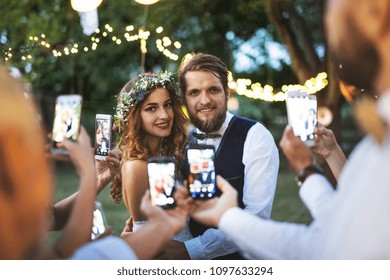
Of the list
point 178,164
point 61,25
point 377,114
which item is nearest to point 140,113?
point 178,164

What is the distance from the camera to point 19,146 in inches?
49.8

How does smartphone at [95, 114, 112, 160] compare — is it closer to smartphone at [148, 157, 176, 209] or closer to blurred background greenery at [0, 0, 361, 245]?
blurred background greenery at [0, 0, 361, 245]

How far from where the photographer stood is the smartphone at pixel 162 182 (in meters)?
1.93

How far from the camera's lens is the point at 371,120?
1.46 m

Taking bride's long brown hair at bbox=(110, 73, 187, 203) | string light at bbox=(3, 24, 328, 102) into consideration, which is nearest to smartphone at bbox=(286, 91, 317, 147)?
string light at bbox=(3, 24, 328, 102)

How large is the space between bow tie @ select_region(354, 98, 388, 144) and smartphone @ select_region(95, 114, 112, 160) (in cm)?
160

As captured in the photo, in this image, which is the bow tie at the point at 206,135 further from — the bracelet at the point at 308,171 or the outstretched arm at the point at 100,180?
the bracelet at the point at 308,171

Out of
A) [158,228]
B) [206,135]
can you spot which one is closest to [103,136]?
[206,135]

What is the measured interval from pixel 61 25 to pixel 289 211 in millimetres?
4266

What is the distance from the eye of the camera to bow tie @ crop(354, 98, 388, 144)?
140cm

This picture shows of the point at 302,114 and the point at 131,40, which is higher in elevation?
the point at 131,40

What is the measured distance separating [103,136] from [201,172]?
3.48 feet

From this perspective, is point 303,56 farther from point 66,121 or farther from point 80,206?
point 80,206
